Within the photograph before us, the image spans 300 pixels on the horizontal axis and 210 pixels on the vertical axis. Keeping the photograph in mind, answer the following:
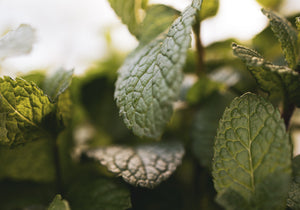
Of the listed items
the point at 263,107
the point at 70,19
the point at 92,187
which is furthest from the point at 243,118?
the point at 70,19

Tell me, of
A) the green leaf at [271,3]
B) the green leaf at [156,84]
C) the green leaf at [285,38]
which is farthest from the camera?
the green leaf at [271,3]

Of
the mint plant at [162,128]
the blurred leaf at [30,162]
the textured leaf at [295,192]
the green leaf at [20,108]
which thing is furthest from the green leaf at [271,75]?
the blurred leaf at [30,162]

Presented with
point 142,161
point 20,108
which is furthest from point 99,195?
point 20,108

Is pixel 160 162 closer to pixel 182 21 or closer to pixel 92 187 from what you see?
pixel 92 187

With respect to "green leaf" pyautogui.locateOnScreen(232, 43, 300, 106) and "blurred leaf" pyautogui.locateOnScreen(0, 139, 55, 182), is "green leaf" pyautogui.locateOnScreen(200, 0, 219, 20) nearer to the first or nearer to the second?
"green leaf" pyautogui.locateOnScreen(232, 43, 300, 106)

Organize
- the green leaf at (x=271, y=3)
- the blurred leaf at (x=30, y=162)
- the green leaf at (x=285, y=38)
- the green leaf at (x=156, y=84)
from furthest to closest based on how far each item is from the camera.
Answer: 1. the green leaf at (x=271, y=3)
2. the blurred leaf at (x=30, y=162)
3. the green leaf at (x=285, y=38)
4. the green leaf at (x=156, y=84)

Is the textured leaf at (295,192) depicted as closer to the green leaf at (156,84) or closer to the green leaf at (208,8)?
the green leaf at (156,84)

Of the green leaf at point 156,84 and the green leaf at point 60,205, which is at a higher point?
the green leaf at point 156,84

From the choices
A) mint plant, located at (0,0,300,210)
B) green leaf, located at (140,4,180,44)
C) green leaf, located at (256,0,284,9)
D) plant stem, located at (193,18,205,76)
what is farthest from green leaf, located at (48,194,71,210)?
green leaf, located at (256,0,284,9)
